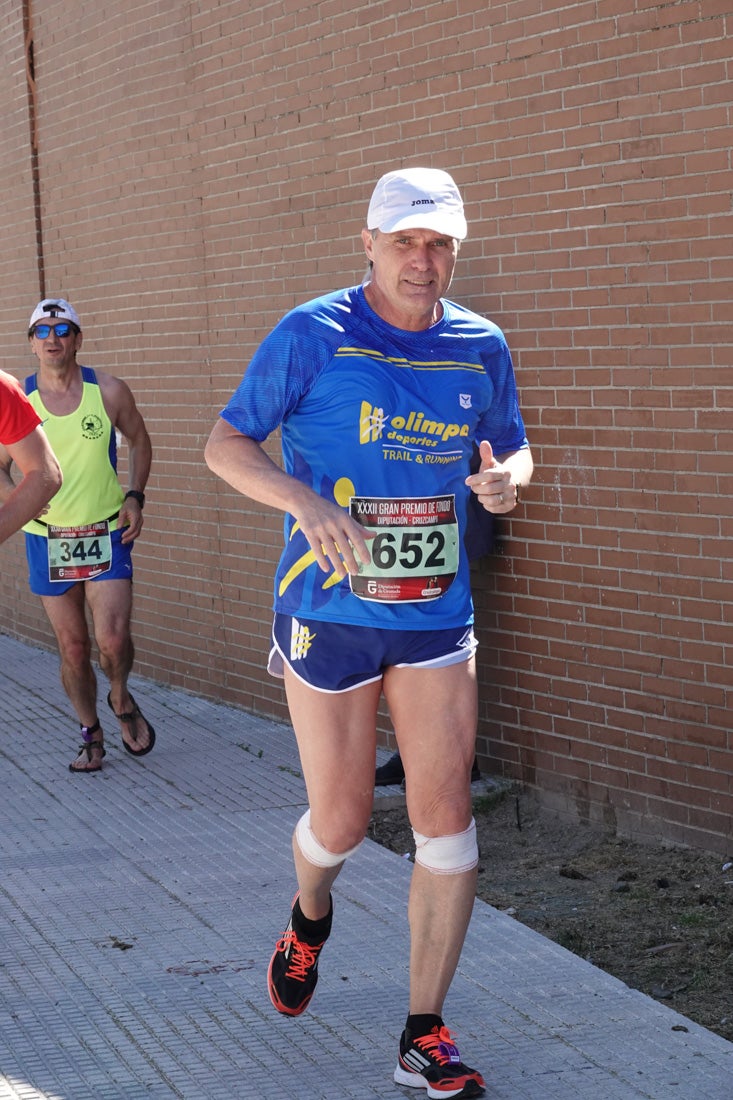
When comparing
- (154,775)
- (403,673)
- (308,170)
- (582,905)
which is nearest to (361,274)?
(308,170)

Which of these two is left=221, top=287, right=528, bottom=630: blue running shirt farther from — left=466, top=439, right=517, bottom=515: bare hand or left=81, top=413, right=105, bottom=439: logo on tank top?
left=81, top=413, right=105, bottom=439: logo on tank top

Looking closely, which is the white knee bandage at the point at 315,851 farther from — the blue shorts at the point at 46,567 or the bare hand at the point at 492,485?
the blue shorts at the point at 46,567

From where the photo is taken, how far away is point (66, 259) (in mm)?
11609

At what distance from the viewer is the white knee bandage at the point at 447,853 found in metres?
4.27

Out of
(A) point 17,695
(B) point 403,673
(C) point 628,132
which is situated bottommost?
(A) point 17,695

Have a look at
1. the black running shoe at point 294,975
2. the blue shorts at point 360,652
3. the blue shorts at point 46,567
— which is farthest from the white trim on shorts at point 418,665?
the blue shorts at point 46,567

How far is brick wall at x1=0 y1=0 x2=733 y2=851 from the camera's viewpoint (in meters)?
6.09

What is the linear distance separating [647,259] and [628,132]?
1.60ft

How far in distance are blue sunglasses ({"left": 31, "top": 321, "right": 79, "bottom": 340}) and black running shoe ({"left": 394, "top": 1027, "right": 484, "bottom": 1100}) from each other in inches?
195

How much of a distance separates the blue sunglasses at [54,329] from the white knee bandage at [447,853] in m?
4.73

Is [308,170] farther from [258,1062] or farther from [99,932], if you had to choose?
[258,1062]

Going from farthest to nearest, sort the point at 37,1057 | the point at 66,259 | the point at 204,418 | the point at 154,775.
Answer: the point at 66,259, the point at 204,418, the point at 154,775, the point at 37,1057

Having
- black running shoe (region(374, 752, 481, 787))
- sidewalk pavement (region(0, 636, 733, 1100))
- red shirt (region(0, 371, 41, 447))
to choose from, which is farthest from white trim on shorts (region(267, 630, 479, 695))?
black running shoe (region(374, 752, 481, 787))

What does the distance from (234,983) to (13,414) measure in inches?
74.2
